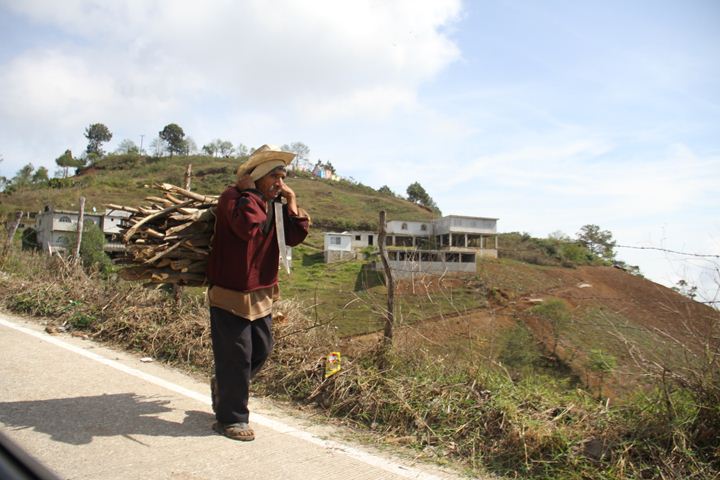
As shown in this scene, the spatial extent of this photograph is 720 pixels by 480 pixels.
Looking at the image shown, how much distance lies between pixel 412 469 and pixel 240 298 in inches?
64.3

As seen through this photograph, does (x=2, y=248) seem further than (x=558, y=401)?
Yes

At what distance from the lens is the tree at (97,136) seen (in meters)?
122

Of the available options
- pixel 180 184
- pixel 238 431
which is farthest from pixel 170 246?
pixel 180 184

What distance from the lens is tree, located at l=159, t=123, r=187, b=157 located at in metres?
125

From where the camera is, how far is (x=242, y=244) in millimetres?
3764

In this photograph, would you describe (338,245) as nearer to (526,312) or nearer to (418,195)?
(526,312)

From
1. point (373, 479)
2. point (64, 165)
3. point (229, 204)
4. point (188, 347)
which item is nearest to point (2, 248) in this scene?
point (188, 347)

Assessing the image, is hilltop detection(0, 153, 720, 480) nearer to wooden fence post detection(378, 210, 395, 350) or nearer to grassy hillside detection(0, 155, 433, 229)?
wooden fence post detection(378, 210, 395, 350)

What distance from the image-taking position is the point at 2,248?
11727 mm

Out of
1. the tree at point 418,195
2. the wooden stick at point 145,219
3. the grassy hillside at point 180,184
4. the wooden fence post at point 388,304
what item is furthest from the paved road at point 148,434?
the tree at point 418,195

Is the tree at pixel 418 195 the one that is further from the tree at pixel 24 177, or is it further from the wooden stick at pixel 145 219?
the wooden stick at pixel 145 219

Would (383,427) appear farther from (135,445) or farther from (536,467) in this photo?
(135,445)

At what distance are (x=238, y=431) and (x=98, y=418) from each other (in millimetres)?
1074

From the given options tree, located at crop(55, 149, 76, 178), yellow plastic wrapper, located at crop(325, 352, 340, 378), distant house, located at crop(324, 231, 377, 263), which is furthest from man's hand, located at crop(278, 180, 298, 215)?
tree, located at crop(55, 149, 76, 178)
